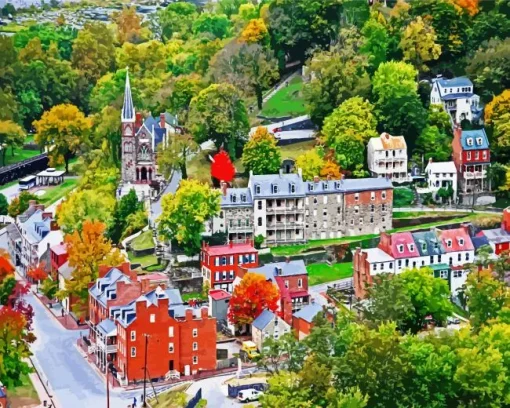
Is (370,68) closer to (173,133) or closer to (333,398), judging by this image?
(173,133)

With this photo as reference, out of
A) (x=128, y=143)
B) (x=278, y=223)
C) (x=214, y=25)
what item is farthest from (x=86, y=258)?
(x=214, y=25)

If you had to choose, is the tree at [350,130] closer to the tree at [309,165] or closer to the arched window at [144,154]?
the tree at [309,165]

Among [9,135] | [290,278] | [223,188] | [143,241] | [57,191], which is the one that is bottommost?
[290,278]

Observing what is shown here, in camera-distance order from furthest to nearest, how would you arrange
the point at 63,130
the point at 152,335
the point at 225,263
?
the point at 63,130 < the point at 225,263 < the point at 152,335

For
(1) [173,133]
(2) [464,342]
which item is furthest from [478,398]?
(1) [173,133]

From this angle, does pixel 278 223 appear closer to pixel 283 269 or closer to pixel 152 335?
pixel 283 269

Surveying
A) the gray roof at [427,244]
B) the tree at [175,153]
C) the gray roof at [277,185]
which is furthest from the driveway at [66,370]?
the gray roof at [427,244]

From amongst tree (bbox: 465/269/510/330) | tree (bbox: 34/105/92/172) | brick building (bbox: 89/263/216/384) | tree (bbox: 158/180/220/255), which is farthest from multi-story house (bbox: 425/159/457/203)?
tree (bbox: 34/105/92/172)
